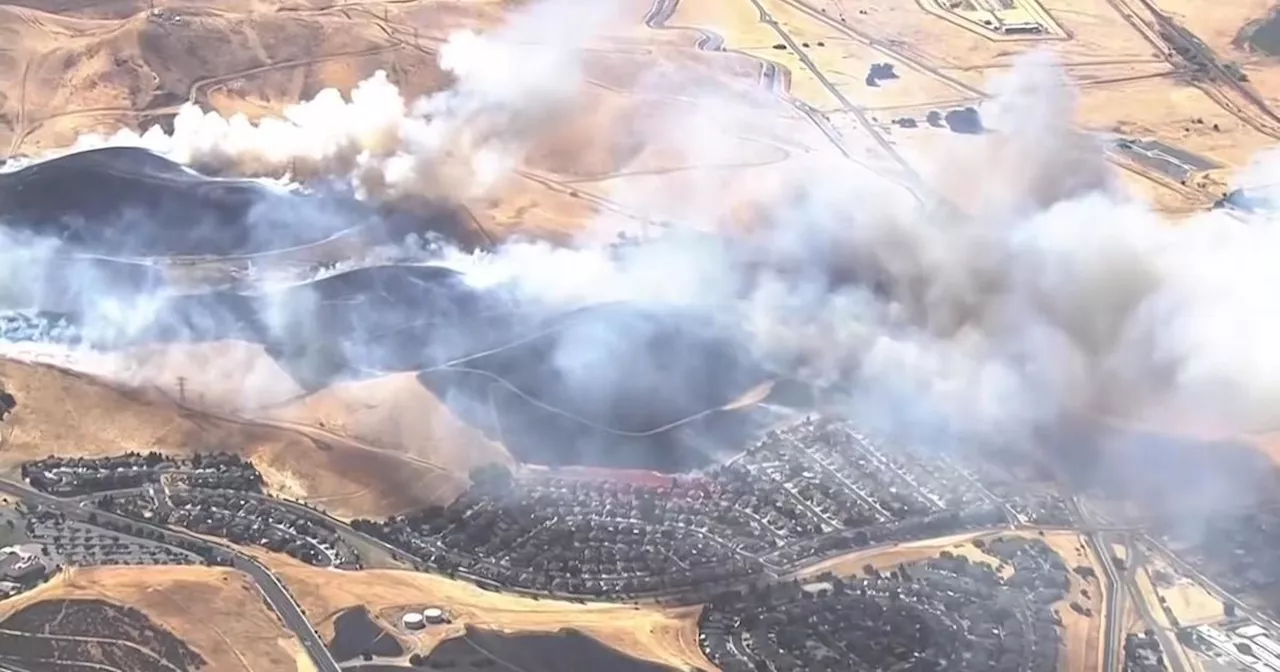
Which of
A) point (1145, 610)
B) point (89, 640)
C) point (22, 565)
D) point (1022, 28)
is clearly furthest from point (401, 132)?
point (1022, 28)

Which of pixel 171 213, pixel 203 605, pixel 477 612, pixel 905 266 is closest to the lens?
pixel 203 605

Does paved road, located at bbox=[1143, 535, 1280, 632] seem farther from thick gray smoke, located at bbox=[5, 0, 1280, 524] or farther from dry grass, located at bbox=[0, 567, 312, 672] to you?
dry grass, located at bbox=[0, 567, 312, 672]

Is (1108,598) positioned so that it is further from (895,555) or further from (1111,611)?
(895,555)

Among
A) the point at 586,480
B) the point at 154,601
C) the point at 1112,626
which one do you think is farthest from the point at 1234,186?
the point at 154,601

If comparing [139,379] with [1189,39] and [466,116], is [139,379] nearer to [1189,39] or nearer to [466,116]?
[466,116]

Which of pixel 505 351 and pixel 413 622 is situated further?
pixel 505 351

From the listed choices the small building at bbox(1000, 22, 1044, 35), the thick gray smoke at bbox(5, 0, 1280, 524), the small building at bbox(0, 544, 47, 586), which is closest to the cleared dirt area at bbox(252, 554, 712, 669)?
the small building at bbox(0, 544, 47, 586)
